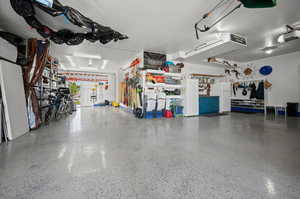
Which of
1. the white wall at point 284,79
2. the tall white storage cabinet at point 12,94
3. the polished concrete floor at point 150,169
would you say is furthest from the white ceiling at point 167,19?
the polished concrete floor at point 150,169

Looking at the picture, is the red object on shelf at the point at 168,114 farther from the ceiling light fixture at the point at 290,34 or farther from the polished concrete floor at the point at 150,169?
the ceiling light fixture at the point at 290,34

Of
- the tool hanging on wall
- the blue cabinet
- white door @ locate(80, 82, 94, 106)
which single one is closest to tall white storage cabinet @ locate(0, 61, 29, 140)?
the tool hanging on wall

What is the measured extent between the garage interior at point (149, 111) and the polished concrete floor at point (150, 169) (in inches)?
0.5

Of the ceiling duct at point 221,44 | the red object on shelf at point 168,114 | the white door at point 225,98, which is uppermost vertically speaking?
the ceiling duct at point 221,44

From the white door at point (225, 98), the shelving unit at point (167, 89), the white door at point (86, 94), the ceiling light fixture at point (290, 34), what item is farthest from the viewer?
the white door at point (86, 94)

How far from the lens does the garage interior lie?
1.37 metres

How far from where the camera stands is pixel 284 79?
6195mm

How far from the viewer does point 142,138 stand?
9.20 feet

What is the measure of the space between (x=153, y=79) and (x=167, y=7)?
2.91 metres

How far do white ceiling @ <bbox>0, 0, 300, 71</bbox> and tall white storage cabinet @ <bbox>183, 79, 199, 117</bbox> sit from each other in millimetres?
1874

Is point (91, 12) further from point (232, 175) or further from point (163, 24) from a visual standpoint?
point (232, 175)

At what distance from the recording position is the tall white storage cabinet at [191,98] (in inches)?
233

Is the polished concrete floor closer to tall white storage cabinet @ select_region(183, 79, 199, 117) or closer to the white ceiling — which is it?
the white ceiling

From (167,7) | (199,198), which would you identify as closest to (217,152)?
(199,198)
